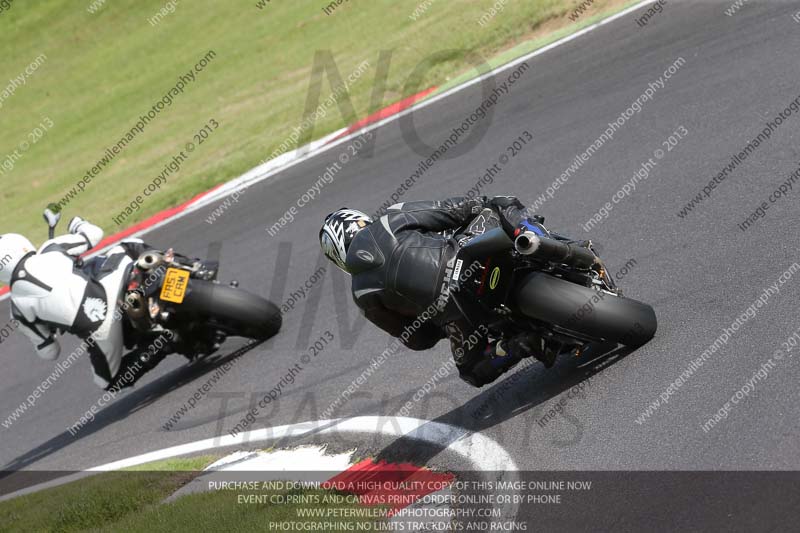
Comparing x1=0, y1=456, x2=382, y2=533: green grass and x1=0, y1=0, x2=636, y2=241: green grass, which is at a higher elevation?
x1=0, y1=456, x2=382, y2=533: green grass

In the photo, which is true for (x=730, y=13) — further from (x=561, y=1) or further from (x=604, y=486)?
(x=604, y=486)

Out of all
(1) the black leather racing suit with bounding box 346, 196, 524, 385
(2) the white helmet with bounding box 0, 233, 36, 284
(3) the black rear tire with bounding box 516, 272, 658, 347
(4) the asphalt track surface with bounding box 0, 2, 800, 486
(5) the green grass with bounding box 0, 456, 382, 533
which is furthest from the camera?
(2) the white helmet with bounding box 0, 233, 36, 284

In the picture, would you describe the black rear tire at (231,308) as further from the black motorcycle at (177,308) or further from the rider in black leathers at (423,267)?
the rider in black leathers at (423,267)

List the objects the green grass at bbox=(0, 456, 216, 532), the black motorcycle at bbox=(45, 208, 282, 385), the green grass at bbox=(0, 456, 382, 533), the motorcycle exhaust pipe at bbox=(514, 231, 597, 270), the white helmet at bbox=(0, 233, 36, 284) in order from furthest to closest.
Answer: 1. the black motorcycle at bbox=(45, 208, 282, 385)
2. the white helmet at bbox=(0, 233, 36, 284)
3. the green grass at bbox=(0, 456, 216, 532)
4. the green grass at bbox=(0, 456, 382, 533)
5. the motorcycle exhaust pipe at bbox=(514, 231, 597, 270)

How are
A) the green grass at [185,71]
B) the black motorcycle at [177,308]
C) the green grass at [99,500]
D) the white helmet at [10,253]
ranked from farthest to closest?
the green grass at [185,71] < the black motorcycle at [177,308] < the white helmet at [10,253] < the green grass at [99,500]

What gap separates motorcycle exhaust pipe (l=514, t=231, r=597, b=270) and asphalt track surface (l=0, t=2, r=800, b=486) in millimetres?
756

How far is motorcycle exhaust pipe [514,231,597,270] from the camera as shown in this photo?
4.90 m

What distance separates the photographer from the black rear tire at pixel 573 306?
5.36 meters

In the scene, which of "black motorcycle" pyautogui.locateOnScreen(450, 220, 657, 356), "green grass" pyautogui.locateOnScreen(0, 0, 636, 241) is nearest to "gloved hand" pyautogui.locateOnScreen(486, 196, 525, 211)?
"black motorcycle" pyautogui.locateOnScreen(450, 220, 657, 356)

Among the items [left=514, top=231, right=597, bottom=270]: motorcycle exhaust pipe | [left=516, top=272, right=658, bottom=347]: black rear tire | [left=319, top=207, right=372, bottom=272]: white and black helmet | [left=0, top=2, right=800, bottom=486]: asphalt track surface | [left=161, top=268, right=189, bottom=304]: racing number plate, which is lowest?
[left=0, top=2, right=800, bottom=486]: asphalt track surface

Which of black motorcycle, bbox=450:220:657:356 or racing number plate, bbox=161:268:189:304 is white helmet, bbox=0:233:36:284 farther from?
black motorcycle, bbox=450:220:657:356

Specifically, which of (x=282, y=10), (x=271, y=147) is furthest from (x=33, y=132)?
(x=271, y=147)

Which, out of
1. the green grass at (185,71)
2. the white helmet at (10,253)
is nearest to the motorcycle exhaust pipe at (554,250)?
the white helmet at (10,253)

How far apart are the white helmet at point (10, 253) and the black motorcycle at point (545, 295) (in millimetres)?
4849
